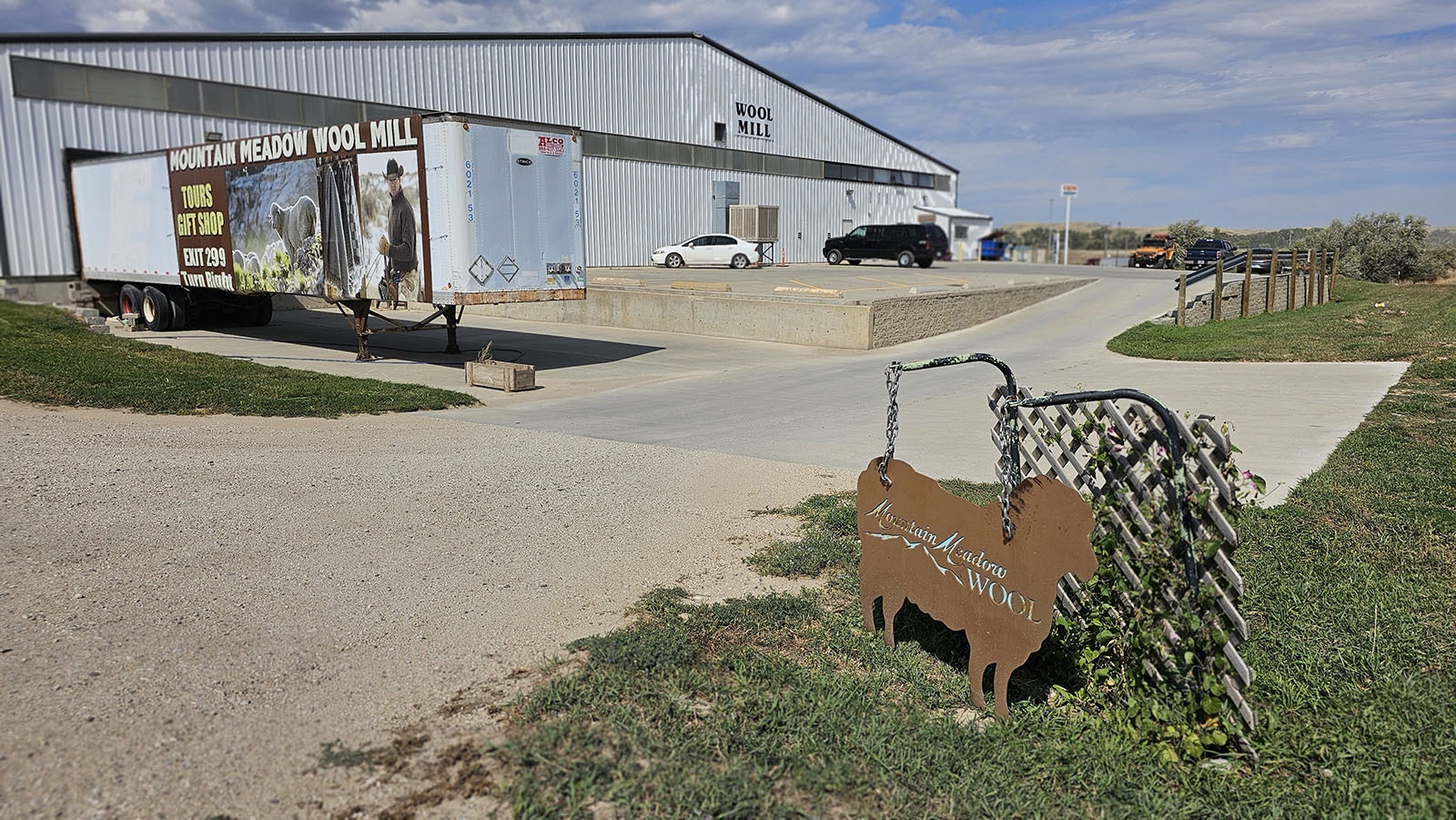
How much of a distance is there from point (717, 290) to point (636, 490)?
15.3 metres

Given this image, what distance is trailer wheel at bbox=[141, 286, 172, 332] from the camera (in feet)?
64.2

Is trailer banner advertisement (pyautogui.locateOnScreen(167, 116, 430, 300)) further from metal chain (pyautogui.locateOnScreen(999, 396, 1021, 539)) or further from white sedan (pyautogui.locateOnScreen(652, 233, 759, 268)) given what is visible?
white sedan (pyautogui.locateOnScreen(652, 233, 759, 268))

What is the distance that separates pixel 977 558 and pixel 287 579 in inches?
153

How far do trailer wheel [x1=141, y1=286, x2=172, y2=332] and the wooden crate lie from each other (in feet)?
30.6

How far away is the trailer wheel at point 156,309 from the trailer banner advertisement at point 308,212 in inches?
52.2

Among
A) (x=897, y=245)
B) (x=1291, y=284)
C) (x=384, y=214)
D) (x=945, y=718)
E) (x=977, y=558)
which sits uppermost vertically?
(x=384, y=214)

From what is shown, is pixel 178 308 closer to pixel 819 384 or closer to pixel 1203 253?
pixel 819 384

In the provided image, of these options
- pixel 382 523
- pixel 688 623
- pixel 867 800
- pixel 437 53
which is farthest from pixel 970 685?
pixel 437 53

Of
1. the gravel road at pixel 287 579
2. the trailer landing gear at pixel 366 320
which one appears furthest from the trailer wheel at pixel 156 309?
the gravel road at pixel 287 579

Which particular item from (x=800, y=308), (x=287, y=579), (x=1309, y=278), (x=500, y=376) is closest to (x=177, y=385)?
(x=500, y=376)

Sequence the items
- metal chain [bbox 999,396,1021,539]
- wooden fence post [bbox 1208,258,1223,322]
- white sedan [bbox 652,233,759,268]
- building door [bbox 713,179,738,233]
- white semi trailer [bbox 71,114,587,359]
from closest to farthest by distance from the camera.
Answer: metal chain [bbox 999,396,1021,539]
white semi trailer [bbox 71,114,587,359]
wooden fence post [bbox 1208,258,1223,322]
white sedan [bbox 652,233,759,268]
building door [bbox 713,179,738,233]

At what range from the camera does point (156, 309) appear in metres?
19.7

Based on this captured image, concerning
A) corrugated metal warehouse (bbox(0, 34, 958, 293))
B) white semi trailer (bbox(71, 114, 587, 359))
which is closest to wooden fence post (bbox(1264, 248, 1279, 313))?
white semi trailer (bbox(71, 114, 587, 359))

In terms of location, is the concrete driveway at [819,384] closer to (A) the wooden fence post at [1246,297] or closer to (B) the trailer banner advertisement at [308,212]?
(B) the trailer banner advertisement at [308,212]
